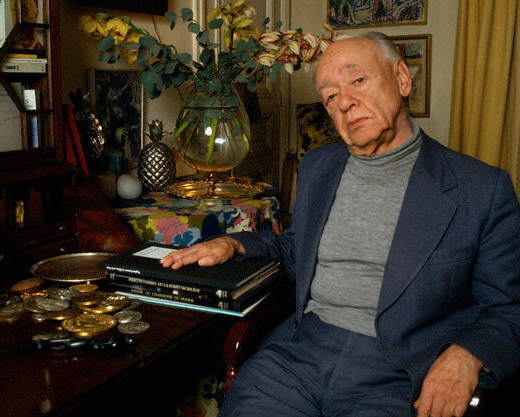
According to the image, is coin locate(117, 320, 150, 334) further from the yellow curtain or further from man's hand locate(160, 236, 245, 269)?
the yellow curtain

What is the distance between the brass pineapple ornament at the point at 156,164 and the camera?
98.3 inches

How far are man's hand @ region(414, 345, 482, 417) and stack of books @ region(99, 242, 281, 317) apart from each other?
1.60ft

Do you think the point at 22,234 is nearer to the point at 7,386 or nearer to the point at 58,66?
the point at 58,66

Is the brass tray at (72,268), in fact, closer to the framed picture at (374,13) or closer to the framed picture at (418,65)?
the framed picture at (418,65)

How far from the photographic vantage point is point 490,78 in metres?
4.03

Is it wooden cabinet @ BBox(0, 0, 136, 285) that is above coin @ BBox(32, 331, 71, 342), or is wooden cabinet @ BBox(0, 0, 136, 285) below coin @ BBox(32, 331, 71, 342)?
above

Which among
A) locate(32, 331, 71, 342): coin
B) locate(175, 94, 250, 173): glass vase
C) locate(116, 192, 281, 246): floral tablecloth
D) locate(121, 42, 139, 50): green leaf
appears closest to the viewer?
locate(32, 331, 71, 342): coin

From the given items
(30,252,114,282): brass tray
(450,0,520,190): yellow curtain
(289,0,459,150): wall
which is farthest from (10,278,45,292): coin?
(289,0,459,150): wall

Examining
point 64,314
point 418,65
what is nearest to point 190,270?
point 64,314

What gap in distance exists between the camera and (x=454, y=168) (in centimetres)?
152

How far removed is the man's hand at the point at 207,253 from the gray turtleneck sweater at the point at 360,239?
0.90 ft

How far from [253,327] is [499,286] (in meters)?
0.66

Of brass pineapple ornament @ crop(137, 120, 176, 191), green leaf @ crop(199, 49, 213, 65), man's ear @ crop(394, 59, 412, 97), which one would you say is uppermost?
green leaf @ crop(199, 49, 213, 65)

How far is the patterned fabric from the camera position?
4094 mm
